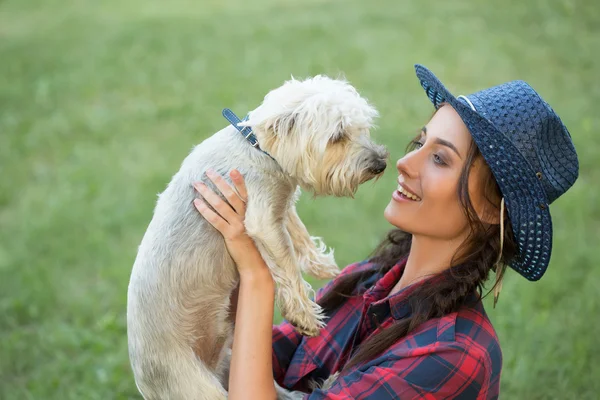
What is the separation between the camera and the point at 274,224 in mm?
3027

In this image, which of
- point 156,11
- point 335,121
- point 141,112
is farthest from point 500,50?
point 335,121

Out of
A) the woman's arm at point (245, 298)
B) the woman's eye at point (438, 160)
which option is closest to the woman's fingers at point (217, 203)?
the woman's arm at point (245, 298)

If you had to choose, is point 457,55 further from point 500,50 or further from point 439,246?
point 439,246

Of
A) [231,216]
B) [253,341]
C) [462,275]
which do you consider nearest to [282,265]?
[231,216]

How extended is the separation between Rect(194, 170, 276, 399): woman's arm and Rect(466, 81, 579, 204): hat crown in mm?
1104

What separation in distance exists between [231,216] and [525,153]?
4.05ft

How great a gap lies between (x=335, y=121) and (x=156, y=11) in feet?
37.8

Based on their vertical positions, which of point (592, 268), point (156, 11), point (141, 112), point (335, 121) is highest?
point (156, 11)

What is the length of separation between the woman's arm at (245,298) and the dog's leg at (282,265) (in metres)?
0.06

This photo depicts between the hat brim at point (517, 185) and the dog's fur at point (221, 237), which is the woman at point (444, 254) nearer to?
the hat brim at point (517, 185)

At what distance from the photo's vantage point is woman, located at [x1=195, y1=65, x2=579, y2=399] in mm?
2480

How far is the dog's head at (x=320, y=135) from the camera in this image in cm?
295

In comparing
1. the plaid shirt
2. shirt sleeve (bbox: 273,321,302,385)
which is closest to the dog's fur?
shirt sleeve (bbox: 273,321,302,385)

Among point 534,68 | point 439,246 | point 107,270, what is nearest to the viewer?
point 439,246
